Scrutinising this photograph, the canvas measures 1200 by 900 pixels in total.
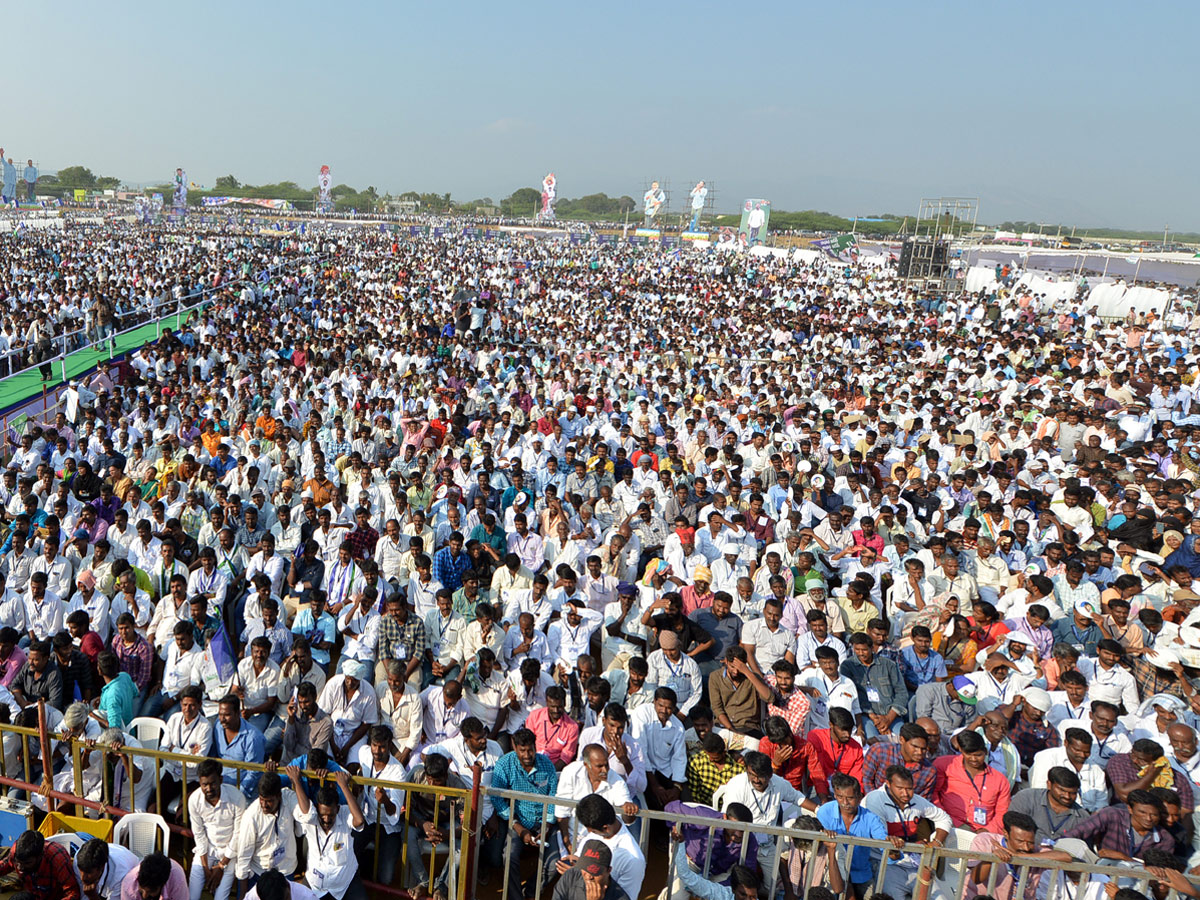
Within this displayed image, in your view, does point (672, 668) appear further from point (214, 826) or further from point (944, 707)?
point (214, 826)

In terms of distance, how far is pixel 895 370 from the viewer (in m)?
14.4

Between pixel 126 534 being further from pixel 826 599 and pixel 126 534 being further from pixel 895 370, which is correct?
pixel 895 370

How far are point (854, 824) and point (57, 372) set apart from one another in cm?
1571

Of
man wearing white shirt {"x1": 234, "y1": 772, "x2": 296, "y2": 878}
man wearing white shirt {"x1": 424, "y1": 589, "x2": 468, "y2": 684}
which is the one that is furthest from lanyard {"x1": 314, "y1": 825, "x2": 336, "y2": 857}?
man wearing white shirt {"x1": 424, "y1": 589, "x2": 468, "y2": 684}

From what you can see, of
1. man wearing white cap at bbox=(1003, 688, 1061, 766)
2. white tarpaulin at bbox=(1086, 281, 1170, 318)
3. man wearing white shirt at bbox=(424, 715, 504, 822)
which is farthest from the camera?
white tarpaulin at bbox=(1086, 281, 1170, 318)

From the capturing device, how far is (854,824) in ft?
11.8

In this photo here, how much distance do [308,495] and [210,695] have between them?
9.37 feet

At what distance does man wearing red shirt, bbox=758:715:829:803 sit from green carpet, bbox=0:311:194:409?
12.7 meters

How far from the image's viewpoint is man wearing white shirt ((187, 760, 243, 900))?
351 cm

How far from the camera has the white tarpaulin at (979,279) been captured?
25812 mm

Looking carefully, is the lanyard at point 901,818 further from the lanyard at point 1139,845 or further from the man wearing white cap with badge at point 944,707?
the lanyard at point 1139,845

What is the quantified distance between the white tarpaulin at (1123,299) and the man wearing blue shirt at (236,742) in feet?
77.8

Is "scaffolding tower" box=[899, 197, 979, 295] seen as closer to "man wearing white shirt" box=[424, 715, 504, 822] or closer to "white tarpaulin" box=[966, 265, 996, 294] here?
"white tarpaulin" box=[966, 265, 996, 294]

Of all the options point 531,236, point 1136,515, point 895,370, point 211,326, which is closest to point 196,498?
point 1136,515
